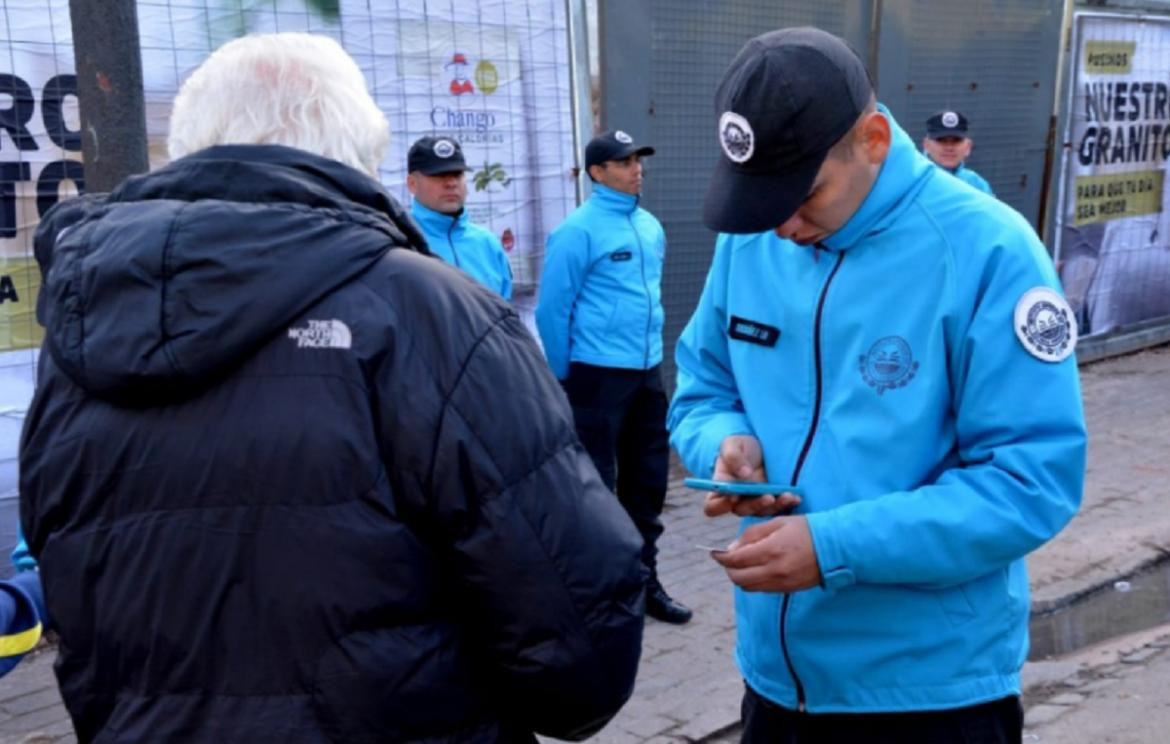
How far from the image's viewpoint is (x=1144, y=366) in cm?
1179

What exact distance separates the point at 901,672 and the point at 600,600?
650 mm

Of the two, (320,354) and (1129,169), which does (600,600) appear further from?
(1129,169)

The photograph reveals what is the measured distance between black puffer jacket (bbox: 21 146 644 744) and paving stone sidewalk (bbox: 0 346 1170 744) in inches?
116

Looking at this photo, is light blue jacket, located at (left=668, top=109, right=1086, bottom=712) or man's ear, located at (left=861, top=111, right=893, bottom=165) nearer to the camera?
light blue jacket, located at (left=668, top=109, right=1086, bottom=712)

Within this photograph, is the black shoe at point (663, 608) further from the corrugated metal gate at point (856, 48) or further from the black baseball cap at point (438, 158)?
the corrugated metal gate at point (856, 48)

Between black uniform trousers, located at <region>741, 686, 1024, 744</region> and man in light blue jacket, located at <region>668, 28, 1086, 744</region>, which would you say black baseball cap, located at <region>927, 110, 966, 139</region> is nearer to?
man in light blue jacket, located at <region>668, 28, 1086, 744</region>

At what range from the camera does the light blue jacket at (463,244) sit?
5930mm

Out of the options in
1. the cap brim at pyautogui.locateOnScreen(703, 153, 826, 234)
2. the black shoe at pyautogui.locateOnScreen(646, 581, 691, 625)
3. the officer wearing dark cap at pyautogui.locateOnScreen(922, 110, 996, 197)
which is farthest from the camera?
the officer wearing dark cap at pyautogui.locateOnScreen(922, 110, 996, 197)

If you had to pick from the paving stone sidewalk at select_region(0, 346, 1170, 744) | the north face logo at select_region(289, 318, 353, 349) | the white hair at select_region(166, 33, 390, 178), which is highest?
the white hair at select_region(166, 33, 390, 178)

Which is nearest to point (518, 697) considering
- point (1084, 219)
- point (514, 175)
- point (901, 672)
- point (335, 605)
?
point (335, 605)

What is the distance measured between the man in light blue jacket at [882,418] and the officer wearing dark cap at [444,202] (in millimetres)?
3685

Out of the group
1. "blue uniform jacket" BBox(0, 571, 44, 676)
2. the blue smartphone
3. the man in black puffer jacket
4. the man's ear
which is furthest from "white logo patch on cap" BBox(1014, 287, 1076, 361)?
"blue uniform jacket" BBox(0, 571, 44, 676)

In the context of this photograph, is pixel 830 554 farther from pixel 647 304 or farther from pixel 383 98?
pixel 383 98

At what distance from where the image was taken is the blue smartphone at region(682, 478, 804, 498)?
2.19 metres
